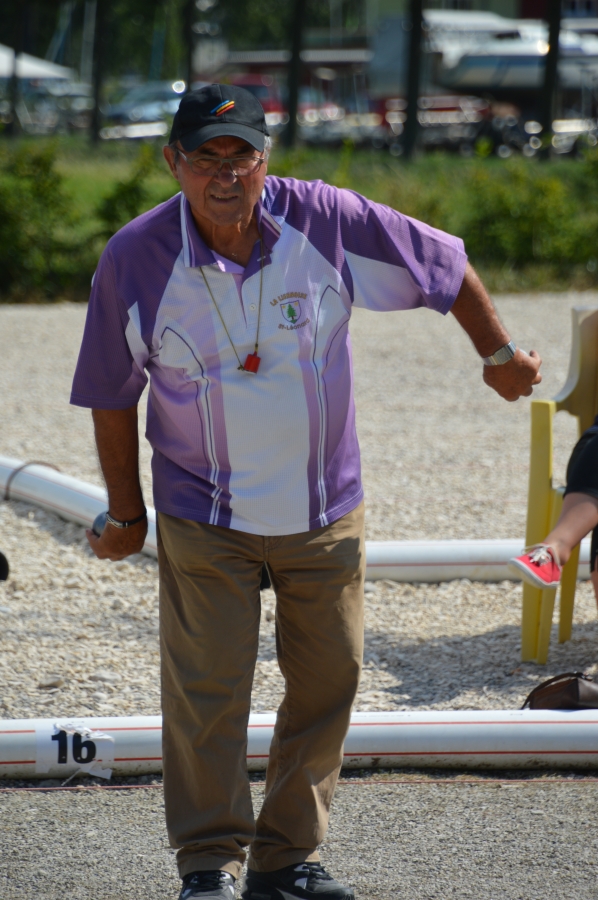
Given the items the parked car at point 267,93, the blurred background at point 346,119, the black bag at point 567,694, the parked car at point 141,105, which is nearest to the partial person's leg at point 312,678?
the black bag at point 567,694

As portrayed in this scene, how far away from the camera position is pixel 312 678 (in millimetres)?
2604

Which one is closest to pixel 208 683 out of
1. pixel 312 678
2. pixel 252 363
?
pixel 312 678

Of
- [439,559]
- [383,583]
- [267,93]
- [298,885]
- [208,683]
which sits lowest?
[383,583]

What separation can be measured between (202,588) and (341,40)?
56280 millimetres

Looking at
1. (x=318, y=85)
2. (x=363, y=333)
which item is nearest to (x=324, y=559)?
(x=363, y=333)

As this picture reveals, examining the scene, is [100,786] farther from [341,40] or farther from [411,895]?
[341,40]

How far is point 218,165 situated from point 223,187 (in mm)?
51

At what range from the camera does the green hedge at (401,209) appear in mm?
13055

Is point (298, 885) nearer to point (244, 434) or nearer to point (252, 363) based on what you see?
point (244, 434)

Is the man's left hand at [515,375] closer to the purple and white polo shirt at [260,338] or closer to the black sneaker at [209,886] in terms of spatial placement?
the purple and white polo shirt at [260,338]

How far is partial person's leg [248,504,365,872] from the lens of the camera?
2.56 metres

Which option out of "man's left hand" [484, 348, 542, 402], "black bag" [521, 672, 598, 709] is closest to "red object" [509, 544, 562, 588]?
"black bag" [521, 672, 598, 709]

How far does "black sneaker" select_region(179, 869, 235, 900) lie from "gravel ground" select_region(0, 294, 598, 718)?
48.8 inches

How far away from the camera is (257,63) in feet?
177
